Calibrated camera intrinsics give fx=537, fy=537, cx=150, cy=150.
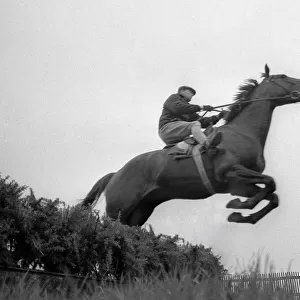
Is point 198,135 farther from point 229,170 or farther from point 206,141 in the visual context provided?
point 229,170

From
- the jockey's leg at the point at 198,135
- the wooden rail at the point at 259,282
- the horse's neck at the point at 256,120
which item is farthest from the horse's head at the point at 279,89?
the wooden rail at the point at 259,282

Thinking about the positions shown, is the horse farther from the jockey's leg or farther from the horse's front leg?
the jockey's leg

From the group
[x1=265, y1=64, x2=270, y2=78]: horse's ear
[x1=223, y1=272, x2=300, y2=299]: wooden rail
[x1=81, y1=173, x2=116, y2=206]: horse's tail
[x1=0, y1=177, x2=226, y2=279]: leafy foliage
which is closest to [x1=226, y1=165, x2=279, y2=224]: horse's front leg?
[x1=0, y1=177, x2=226, y2=279]: leafy foliage

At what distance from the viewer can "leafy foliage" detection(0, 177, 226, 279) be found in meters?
5.59

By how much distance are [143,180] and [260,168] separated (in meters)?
1.78

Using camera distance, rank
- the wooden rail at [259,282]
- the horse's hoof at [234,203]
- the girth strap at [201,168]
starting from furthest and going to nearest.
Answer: the girth strap at [201,168]
the horse's hoof at [234,203]
the wooden rail at [259,282]

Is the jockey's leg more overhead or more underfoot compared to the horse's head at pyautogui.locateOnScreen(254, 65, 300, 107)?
more underfoot

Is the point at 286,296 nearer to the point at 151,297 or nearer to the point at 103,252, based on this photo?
the point at 151,297

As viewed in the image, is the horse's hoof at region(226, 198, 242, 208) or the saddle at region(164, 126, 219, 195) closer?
the horse's hoof at region(226, 198, 242, 208)

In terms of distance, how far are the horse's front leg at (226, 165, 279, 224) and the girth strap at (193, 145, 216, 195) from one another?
0.33 metres

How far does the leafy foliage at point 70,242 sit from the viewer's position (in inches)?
220

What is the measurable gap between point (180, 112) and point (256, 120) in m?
1.14

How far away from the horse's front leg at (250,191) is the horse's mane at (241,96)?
1113 millimetres

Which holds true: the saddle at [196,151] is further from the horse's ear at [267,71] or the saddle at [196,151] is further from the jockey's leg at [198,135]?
the horse's ear at [267,71]
